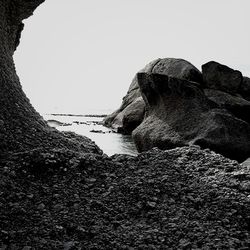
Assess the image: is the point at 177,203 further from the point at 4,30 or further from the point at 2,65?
the point at 4,30

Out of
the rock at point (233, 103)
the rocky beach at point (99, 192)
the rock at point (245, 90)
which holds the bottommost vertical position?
the rocky beach at point (99, 192)

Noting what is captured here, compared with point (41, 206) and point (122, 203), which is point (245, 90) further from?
point (41, 206)

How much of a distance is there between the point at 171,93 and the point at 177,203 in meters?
16.5

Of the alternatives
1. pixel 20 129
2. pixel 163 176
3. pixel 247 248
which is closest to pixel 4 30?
pixel 20 129

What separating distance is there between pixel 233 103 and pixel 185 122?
18.9ft

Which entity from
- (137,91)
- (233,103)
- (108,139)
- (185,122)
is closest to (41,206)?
(185,122)

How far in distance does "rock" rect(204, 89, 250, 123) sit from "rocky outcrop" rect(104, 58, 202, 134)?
3.13 metres

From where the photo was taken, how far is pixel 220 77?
94.0 ft

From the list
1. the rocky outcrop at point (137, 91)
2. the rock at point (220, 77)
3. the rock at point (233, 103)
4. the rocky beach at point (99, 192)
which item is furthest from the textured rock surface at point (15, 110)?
the rocky outcrop at point (137, 91)

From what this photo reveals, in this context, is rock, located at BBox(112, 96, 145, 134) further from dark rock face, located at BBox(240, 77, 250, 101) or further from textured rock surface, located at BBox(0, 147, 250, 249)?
textured rock surface, located at BBox(0, 147, 250, 249)

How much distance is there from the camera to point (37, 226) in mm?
7617

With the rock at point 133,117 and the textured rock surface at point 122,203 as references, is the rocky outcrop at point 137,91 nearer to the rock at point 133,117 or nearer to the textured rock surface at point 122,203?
the rock at point 133,117

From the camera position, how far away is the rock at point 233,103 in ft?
86.8

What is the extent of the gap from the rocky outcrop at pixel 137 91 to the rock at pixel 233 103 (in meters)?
3.13
